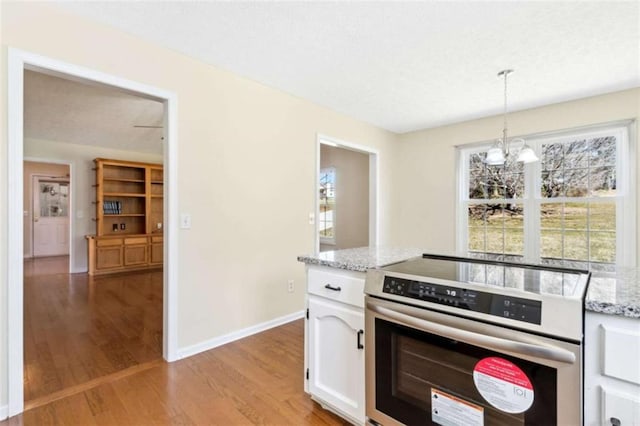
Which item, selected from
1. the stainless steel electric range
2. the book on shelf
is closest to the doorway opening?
the stainless steel electric range

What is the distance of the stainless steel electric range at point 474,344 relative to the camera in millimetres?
998

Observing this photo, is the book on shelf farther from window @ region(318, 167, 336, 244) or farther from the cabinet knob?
the cabinet knob

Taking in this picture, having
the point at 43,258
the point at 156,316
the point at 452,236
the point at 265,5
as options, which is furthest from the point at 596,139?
the point at 43,258

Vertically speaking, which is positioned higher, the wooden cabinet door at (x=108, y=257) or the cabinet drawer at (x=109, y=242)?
the cabinet drawer at (x=109, y=242)

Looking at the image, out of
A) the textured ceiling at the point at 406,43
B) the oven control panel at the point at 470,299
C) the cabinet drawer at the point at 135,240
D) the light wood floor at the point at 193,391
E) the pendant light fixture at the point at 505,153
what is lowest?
the light wood floor at the point at 193,391

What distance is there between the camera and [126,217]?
622 cm

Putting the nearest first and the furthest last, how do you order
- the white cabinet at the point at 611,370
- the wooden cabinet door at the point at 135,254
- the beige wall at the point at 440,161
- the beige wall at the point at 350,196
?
the white cabinet at the point at 611,370 < the beige wall at the point at 440,161 < the beige wall at the point at 350,196 < the wooden cabinet door at the point at 135,254

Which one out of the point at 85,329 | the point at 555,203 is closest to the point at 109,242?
the point at 85,329

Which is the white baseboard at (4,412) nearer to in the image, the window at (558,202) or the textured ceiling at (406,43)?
the textured ceiling at (406,43)

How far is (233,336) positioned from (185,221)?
3.79 feet

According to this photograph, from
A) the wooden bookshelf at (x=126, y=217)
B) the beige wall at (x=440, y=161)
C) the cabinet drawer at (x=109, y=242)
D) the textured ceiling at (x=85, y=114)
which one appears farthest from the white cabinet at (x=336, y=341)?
the cabinet drawer at (x=109, y=242)

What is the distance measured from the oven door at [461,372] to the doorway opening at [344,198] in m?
3.36

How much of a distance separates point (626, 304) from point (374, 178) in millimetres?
3779

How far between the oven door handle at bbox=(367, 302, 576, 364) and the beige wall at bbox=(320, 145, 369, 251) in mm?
3909
